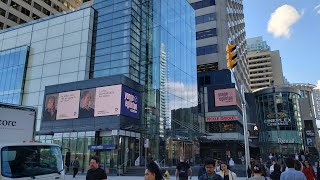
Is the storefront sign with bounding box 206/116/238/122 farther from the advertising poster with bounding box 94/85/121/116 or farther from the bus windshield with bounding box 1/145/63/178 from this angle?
the bus windshield with bounding box 1/145/63/178

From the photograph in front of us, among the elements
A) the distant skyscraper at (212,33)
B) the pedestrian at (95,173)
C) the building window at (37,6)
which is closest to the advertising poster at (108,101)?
the pedestrian at (95,173)

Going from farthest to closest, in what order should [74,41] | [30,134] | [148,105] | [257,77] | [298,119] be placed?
[257,77] → [298,119] → [74,41] → [148,105] → [30,134]

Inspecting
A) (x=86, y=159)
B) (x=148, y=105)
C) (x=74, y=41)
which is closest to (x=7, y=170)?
(x=86, y=159)

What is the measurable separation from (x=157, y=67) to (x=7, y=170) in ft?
110

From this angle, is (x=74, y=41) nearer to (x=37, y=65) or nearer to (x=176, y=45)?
(x=37, y=65)

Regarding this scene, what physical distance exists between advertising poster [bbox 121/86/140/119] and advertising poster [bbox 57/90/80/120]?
21.9ft

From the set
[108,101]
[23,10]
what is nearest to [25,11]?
[23,10]

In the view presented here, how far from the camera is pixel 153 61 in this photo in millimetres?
41469

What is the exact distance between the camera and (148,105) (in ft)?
130

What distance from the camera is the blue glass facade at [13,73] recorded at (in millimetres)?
48625

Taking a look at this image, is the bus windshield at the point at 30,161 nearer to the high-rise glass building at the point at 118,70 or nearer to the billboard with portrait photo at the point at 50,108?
the high-rise glass building at the point at 118,70

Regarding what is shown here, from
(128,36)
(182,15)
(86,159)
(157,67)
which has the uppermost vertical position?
(182,15)

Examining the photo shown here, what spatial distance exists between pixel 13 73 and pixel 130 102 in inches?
1018

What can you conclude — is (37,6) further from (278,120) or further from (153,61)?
(278,120)
